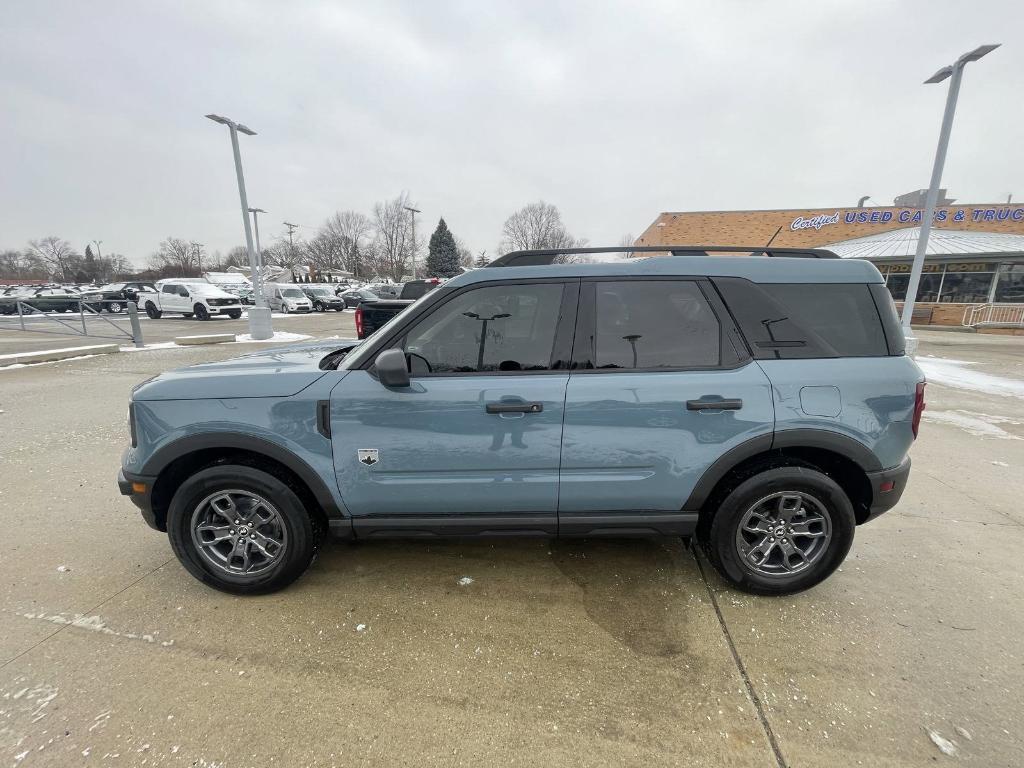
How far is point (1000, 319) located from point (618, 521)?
83.3 ft

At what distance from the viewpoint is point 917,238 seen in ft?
74.7

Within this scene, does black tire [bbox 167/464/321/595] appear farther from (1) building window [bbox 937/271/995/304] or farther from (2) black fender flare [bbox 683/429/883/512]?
(1) building window [bbox 937/271/995/304]

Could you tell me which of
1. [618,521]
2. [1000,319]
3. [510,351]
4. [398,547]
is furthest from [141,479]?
[1000,319]

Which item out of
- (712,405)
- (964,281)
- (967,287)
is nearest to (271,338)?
(712,405)

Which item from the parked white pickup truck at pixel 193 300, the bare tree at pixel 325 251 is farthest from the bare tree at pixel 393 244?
the parked white pickup truck at pixel 193 300

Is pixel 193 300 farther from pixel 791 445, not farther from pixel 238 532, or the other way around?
pixel 791 445

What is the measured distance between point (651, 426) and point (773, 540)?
40.0 inches

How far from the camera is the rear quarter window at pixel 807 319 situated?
7.89 feet

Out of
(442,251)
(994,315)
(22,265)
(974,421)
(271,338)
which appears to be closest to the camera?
(974,421)

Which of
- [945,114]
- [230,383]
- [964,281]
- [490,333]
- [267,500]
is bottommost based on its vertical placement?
[267,500]

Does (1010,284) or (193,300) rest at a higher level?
(1010,284)

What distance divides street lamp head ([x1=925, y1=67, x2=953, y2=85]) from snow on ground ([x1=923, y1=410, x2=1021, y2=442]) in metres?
8.48

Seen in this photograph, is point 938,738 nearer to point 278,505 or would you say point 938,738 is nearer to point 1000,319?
point 278,505

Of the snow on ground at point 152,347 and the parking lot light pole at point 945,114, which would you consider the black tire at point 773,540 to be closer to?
the parking lot light pole at point 945,114
